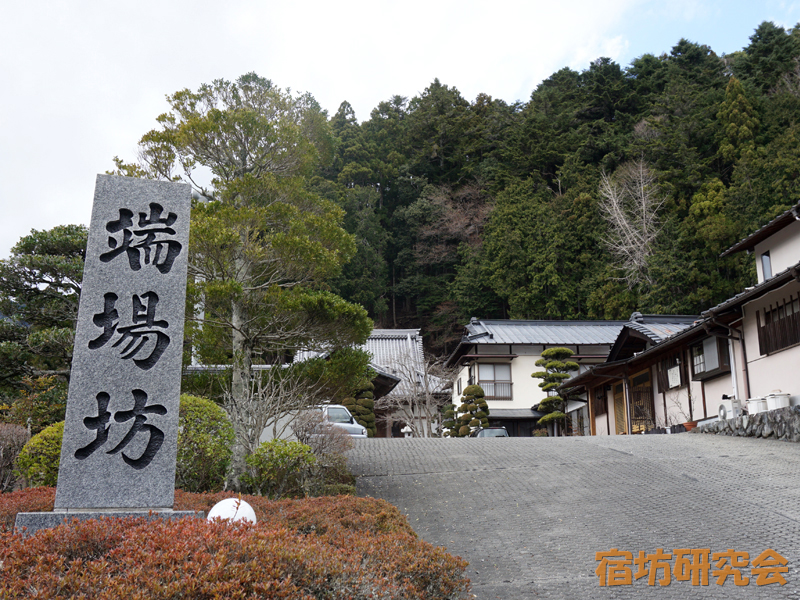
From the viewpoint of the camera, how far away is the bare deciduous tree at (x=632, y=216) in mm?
30391

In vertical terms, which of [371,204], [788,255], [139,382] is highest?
[371,204]

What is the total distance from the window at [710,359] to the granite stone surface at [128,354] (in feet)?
45.0

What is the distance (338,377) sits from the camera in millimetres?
11031

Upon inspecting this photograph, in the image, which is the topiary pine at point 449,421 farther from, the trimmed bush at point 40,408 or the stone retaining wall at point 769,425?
the trimmed bush at point 40,408

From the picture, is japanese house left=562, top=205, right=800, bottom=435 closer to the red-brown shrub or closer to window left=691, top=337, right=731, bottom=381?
window left=691, top=337, right=731, bottom=381

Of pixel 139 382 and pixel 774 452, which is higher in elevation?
pixel 139 382

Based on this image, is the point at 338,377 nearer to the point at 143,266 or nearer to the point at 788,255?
the point at 143,266

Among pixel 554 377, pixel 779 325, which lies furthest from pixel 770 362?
pixel 554 377

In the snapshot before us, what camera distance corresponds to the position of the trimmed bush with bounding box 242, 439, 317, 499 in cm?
888

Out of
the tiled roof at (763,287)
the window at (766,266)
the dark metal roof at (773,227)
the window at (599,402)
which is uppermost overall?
the dark metal roof at (773,227)

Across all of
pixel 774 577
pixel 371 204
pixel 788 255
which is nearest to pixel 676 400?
pixel 788 255

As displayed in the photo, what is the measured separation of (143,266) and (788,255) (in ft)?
48.3

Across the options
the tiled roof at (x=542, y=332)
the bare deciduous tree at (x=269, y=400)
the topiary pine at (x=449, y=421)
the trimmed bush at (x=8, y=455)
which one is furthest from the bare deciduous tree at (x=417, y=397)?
the trimmed bush at (x=8, y=455)

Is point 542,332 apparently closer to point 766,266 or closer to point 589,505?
point 766,266
